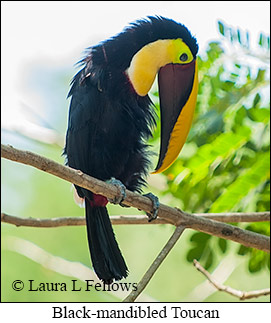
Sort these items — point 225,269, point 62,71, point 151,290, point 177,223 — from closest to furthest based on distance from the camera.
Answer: point 177,223 < point 225,269 < point 62,71 < point 151,290

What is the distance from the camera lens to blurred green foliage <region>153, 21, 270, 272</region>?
2365 millimetres

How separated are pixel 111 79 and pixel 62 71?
6.52ft

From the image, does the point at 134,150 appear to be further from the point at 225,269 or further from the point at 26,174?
the point at 26,174

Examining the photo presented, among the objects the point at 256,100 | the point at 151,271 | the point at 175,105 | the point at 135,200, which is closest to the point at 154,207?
the point at 135,200

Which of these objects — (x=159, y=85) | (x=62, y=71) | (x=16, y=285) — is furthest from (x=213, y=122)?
(x=62, y=71)

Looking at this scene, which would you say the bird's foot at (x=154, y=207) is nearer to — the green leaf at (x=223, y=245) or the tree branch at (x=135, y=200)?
the tree branch at (x=135, y=200)

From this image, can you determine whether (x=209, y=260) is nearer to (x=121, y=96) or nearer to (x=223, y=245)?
(x=223, y=245)

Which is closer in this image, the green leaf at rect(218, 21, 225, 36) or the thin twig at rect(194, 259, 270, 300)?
the thin twig at rect(194, 259, 270, 300)

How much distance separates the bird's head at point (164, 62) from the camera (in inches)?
84.0

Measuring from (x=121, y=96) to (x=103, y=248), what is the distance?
→ 0.60 metres

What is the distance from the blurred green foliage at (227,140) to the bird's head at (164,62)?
11.3 inches

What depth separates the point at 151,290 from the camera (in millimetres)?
4359

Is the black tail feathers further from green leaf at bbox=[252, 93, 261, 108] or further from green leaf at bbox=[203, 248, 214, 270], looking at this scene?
green leaf at bbox=[252, 93, 261, 108]

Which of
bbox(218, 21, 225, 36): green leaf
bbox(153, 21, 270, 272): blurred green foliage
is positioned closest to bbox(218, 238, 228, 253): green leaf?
bbox(153, 21, 270, 272): blurred green foliage
